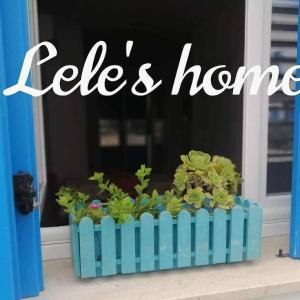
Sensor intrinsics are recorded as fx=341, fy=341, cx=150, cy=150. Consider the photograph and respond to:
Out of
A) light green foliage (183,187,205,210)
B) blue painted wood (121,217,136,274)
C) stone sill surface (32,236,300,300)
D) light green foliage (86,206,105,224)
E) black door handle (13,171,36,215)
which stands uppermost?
black door handle (13,171,36,215)

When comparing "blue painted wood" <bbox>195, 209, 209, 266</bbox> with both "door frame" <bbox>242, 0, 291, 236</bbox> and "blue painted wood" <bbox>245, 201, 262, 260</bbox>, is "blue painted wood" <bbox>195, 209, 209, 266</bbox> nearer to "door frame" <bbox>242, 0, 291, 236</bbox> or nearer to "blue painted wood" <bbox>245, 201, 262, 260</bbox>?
"blue painted wood" <bbox>245, 201, 262, 260</bbox>

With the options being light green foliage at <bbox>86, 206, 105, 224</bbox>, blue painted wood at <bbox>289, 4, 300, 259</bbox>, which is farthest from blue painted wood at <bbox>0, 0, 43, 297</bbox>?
blue painted wood at <bbox>289, 4, 300, 259</bbox>

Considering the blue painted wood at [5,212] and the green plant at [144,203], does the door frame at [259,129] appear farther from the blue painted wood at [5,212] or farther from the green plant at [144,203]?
the blue painted wood at [5,212]

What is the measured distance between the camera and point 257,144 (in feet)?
3.68

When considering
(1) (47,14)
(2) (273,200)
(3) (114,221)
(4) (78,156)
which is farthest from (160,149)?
(3) (114,221)

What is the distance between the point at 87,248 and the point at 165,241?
0.20m

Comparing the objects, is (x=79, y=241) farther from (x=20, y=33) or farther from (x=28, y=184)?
(x=20, y=33)

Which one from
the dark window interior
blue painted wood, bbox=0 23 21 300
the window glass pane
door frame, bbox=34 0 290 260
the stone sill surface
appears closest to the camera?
blue painted wood, bbox=0 23 21 300

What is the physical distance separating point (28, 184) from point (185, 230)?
1.33ft

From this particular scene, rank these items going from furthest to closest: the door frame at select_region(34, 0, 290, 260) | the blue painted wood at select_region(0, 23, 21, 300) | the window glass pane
→ the window glass pane → the door frame at select_region(34, 0, 290, 260) → the blue painted wood at select_region(0, 23, 21, 300)

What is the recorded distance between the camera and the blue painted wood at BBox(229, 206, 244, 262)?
0.90m

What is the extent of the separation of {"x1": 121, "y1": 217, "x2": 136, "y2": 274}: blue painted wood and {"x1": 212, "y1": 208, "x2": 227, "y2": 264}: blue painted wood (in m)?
0.22

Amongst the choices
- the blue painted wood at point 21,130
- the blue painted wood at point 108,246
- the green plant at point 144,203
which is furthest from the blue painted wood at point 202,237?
the blue painted wood at point 21,130

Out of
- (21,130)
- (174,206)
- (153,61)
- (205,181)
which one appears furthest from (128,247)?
(153,61)
